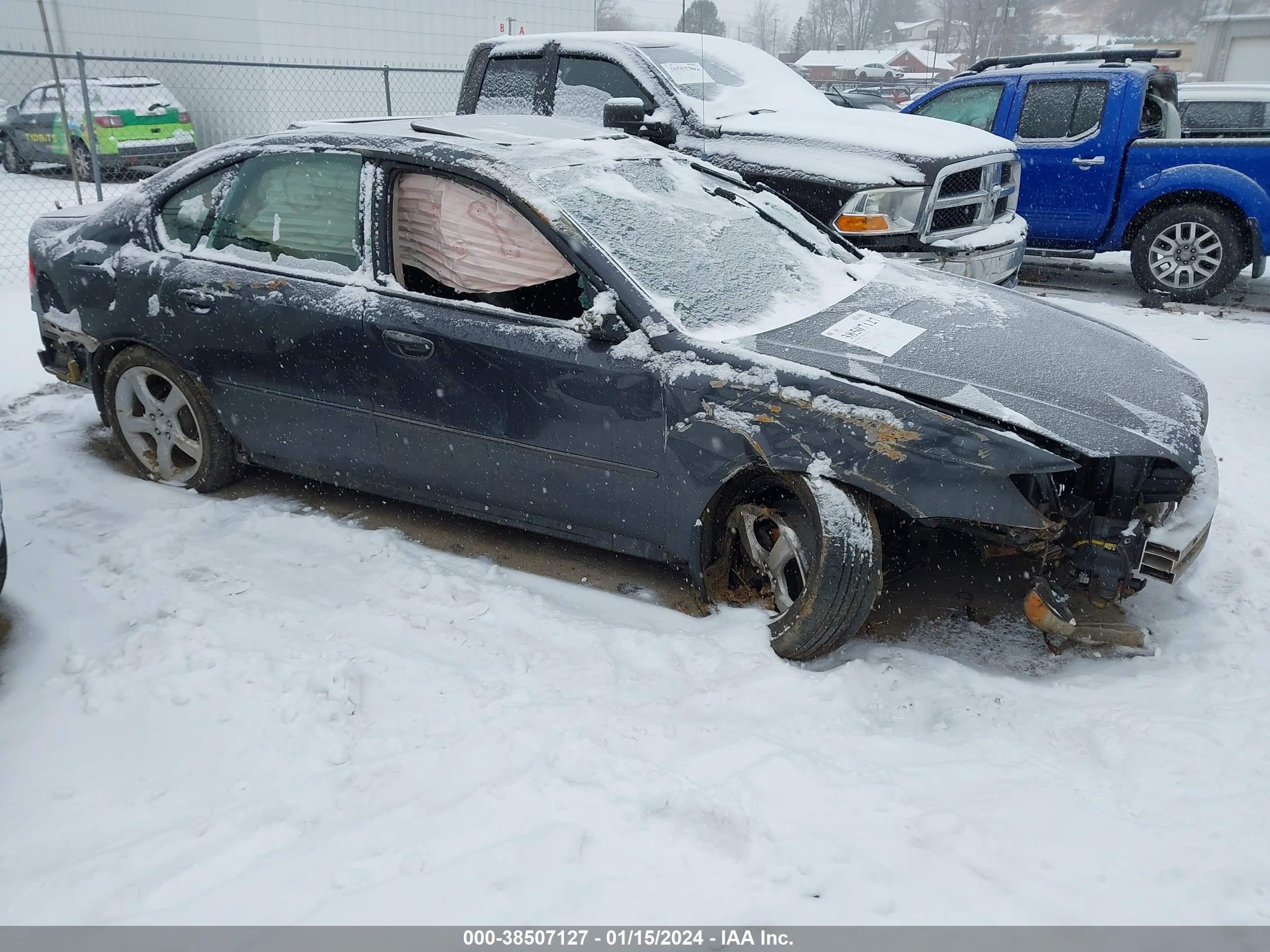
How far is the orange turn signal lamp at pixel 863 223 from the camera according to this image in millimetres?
5961

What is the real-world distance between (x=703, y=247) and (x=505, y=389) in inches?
37.1

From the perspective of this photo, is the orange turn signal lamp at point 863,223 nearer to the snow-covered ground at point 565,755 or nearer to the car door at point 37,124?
the snow-covered ground at point 565,755

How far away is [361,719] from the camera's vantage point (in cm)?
285

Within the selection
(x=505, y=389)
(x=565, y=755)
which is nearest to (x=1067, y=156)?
(x=505, y=389)

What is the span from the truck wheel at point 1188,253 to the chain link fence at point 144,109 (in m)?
7.68

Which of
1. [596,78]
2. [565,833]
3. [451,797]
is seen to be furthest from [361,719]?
[596,78]

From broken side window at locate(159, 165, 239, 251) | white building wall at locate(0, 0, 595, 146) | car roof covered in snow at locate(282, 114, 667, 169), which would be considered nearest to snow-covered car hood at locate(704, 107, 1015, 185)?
car roof covered in snow at locate(282, 114, 667, 169)

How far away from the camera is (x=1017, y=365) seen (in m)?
3.14

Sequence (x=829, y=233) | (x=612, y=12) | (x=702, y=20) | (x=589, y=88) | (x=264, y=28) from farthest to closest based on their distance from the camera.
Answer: (x=612, y=12) < (x=264, y=28) < (x=702, y=20) < (x=589, y=88) < (x=829, y=233)

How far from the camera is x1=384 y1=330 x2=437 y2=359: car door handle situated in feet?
11.7

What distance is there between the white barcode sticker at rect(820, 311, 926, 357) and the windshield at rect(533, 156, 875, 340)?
0.16 m

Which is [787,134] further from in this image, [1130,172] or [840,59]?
[840,59]
